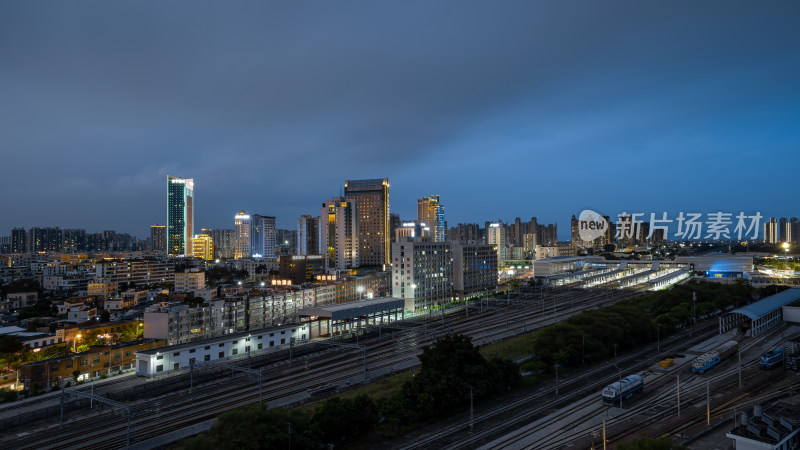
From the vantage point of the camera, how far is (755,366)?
2447 centimetres

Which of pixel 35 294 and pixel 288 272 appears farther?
pixel 288 272

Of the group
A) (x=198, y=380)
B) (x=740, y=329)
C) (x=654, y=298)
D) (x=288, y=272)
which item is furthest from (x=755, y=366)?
(x=288, y=272)

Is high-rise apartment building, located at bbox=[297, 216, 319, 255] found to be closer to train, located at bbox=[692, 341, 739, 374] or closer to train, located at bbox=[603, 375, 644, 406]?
train, located at bbox=[692, 341, 739, 374]

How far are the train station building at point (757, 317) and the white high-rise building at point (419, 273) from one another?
2708 centimetres

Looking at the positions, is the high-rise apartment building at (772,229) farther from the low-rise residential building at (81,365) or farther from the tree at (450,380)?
the low-rise residential building at (81,365)

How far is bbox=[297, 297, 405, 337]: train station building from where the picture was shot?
3578cm

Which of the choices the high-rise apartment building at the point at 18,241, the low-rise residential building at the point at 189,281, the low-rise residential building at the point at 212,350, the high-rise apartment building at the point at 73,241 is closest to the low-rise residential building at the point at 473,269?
the low-rise residential building at the point at 212,350

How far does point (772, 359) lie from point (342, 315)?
26.5 m

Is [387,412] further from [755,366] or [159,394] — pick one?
[755,366]

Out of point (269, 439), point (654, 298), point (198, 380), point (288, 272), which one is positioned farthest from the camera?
point (288, 272)

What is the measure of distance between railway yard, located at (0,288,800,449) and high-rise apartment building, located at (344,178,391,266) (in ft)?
241

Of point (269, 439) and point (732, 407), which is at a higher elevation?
point (269, 439)

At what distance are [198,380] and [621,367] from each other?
23469mm

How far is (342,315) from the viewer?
36000 mm
